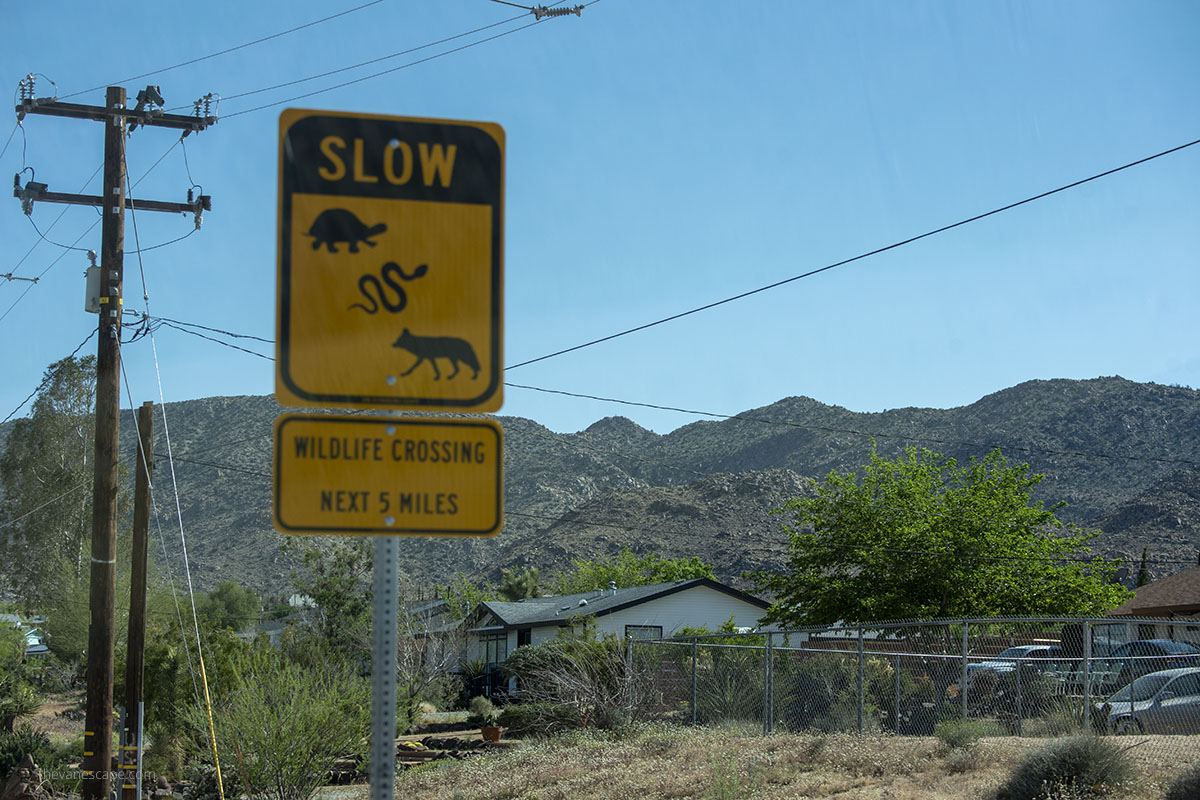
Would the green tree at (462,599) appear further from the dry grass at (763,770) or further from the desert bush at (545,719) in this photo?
the dry grass at (763,770)

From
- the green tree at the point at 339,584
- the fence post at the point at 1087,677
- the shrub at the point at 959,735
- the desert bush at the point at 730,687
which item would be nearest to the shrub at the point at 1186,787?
the shrub at the point at 959,735

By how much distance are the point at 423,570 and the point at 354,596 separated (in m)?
49.4

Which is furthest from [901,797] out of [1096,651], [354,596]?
[354,596]

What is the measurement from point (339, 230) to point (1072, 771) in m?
10.9

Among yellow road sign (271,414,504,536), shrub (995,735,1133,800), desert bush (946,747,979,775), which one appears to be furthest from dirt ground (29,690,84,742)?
yellow road sign (271,414,504,536)

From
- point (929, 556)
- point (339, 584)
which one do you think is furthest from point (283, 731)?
point (339, 584)

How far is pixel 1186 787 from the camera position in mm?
10594

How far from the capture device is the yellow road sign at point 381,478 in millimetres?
2914

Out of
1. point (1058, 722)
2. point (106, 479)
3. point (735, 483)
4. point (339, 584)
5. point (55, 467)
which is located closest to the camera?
point (1058, 722)

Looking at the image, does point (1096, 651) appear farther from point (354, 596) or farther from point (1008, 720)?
point (354, 596)

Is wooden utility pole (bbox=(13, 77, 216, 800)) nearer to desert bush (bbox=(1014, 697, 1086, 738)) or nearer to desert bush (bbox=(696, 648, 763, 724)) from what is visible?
desert bush (bbox=(696, 648, 763, 724))

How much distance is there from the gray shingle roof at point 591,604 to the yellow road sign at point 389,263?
36938mm

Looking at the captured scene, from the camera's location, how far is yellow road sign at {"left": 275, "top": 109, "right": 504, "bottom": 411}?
2.97 metres

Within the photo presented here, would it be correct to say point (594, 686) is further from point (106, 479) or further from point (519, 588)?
point (519, 588)
